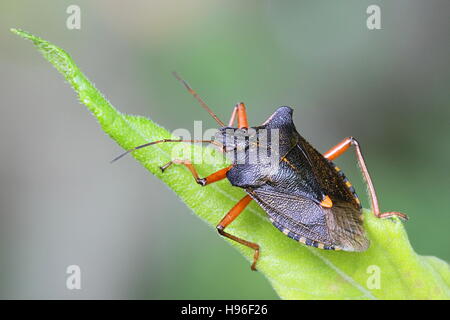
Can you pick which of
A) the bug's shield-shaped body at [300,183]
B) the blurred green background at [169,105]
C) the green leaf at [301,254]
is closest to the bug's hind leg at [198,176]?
the green leaf at [301,254]

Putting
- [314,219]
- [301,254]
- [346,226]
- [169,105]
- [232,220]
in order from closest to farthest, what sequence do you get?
1. [301,254]
2. [232,220]
3. [346,226]
4. [314,219]
5. [169,105]

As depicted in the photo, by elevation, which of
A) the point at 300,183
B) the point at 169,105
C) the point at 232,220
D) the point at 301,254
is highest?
the point at 169,105

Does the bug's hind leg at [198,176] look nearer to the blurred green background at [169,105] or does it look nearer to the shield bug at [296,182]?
the shield bug at [296,182]

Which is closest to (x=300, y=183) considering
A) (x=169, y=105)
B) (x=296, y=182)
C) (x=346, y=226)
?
(x=296, y=182)

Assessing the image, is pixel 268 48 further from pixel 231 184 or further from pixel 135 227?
pixel 231 184

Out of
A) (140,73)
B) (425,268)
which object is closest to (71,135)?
(140,73)

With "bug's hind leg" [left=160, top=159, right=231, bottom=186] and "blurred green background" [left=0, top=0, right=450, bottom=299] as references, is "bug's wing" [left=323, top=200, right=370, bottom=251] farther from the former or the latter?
"blurred green background" [left=0, top=0, right=450, bottom=299]

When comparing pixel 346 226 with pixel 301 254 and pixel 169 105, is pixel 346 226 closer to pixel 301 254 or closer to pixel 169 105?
pixel 301 254
